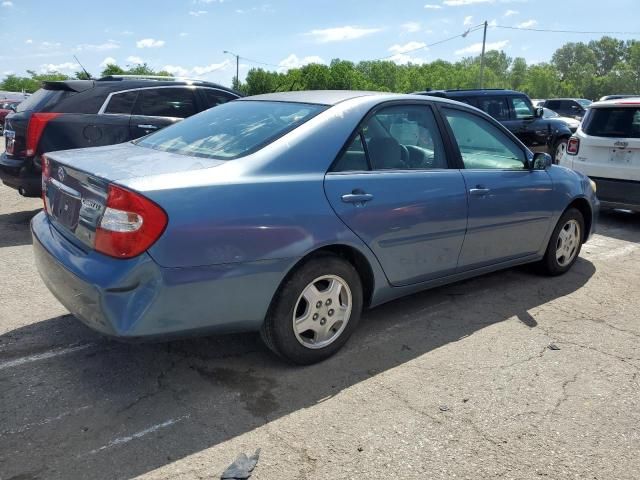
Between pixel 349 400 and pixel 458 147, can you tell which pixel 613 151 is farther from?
pixel 349 400

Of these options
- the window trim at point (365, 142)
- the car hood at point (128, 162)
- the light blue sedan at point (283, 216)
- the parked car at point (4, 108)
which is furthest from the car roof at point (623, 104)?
the parked car at point (4, 108)

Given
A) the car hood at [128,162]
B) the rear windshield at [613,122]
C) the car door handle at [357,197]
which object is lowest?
the car door handle at [357,197]

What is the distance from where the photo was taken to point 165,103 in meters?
6.97

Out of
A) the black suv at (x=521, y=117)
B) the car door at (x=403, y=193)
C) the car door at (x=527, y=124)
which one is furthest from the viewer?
the car door at (x=527, y=124)

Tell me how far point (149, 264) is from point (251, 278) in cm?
52

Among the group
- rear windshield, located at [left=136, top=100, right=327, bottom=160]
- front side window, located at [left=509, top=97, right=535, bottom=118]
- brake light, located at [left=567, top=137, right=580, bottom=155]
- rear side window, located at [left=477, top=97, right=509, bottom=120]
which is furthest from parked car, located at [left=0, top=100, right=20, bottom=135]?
rear windshield, located at [left=136, top=100, right=327, bottom=160]

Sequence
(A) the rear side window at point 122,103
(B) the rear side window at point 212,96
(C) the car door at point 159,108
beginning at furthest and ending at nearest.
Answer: (B) the rear side window at point 212,96 < (C) the car door at point 159,108 < (A) the rear side window at point 122,103

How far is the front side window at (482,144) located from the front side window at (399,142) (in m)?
0.23

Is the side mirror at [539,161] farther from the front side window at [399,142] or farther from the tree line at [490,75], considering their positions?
the tree line at [490,75]

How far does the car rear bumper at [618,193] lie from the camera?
696 centimetres

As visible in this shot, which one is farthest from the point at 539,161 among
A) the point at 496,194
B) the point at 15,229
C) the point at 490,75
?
the point at 490,75

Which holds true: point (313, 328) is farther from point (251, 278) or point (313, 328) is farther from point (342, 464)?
point (342, 464)

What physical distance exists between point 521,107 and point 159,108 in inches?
293

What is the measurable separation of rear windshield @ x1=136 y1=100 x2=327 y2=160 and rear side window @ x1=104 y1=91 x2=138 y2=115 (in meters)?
2.94
